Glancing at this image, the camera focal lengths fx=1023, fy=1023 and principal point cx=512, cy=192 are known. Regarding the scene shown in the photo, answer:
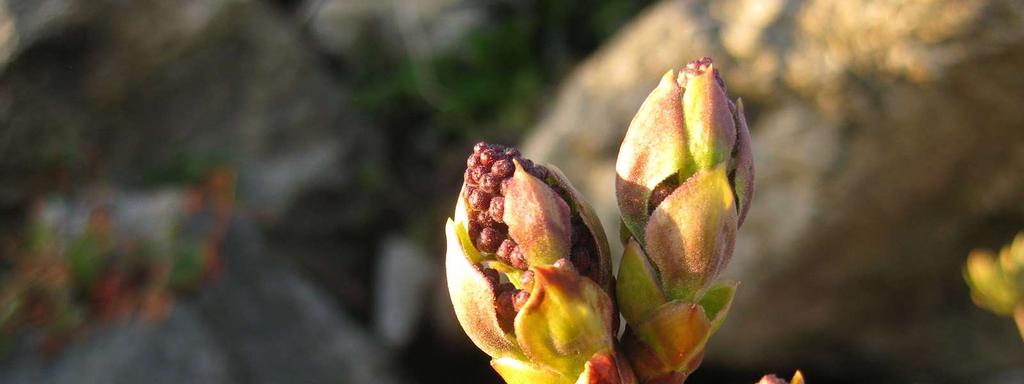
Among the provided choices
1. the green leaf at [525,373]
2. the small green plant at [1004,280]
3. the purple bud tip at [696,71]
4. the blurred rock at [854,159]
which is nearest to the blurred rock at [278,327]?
the blurred rock at [854,159]

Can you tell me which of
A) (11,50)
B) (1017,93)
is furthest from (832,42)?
(11,50)

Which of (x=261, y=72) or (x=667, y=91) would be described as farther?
(x=261, y=72)

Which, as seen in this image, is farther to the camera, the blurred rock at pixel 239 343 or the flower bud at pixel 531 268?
the blurred rock at pixel 239 343

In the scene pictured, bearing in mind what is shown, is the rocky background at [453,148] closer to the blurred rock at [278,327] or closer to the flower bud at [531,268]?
the blurred rock at [278,327]

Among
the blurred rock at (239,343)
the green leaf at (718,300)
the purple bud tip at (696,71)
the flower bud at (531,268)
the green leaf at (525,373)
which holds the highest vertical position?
the blurred rock at (239,343)

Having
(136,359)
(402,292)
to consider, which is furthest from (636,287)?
(402,292)

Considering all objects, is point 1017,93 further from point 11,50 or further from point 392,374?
point 11,50

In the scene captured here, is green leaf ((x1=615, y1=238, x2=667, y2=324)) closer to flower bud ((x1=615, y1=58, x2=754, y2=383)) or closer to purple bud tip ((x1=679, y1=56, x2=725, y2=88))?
flower bud ((x1=615, y1=58, x2=754, y2=383))
